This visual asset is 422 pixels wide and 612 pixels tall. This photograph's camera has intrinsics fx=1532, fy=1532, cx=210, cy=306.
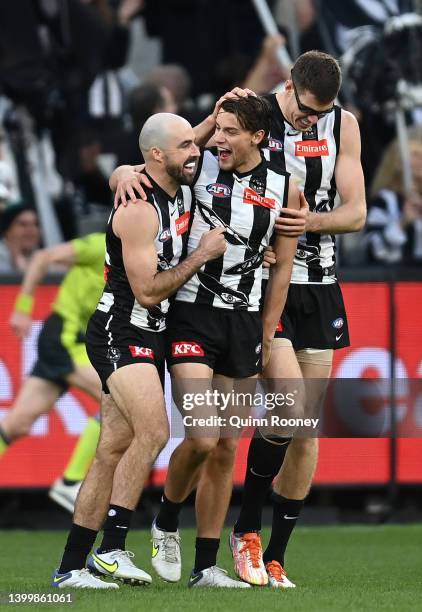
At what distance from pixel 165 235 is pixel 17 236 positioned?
445 centimetres

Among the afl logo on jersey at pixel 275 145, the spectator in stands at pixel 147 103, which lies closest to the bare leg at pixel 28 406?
the spectator in stands at pixel 147 103

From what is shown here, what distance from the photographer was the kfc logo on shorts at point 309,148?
7789 mm

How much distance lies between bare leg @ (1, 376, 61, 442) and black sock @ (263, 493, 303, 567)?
3.13 m

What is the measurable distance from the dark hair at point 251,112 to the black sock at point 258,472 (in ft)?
4.95

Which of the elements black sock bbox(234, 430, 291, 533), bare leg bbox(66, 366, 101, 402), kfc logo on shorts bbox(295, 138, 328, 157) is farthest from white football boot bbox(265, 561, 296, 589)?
bare leg bbox(66, 366, 101, 402)

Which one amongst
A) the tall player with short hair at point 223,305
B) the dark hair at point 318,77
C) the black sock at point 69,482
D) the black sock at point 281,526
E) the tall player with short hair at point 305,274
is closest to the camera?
the tall player with short hair at point 223,305

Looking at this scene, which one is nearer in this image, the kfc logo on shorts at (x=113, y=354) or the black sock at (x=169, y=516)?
the kfc logo on shorts at (x=113, y=354)

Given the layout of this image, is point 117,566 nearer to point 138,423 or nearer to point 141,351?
point 138,423

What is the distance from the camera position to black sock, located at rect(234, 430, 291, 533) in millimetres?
7621

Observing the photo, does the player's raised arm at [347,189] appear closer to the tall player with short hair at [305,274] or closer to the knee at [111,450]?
the tall player with short hair at [305,274]

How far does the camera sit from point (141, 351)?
724 cm

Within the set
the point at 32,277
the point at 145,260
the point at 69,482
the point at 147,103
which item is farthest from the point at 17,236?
the point at 145,260

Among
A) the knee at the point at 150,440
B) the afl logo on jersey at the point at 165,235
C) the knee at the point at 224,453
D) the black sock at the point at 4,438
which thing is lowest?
the black sock at the point at 4,438

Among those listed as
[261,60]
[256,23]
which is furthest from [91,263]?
[256,23]
